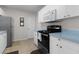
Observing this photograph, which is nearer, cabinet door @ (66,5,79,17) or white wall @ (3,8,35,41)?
cabinet door @ (66,5,79,17)

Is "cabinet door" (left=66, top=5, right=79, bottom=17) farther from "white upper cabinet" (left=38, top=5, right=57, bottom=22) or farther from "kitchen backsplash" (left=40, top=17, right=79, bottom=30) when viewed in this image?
"white upper cabinet" (left=38, top=5, right=57, bottom=22)

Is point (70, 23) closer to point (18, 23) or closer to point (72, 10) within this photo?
point (72, 10)

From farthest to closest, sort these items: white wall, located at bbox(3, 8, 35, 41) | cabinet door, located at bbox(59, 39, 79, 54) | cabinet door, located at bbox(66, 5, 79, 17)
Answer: white wall, located at bbox(3, 8, 35, 41) → cabinet door, located at bbox(66, 5, 79, 17) → cabinet door, located at bbox(59, 39, 79, 54)

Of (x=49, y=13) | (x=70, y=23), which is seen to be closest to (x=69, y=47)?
(x=70, y=23)

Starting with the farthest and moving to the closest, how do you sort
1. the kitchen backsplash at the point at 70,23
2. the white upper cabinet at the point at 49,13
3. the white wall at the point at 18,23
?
the white wall at the point at 18,23, the white upper cabinet at the point at 49,13, the kitchen backsplash at the point at 70,23

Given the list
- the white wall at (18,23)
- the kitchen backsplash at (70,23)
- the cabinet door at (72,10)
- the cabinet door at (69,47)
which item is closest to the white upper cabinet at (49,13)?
the kitchen backsplash at (70,23)

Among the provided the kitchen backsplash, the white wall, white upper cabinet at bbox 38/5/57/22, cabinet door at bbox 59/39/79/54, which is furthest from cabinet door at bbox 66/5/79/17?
the white wall

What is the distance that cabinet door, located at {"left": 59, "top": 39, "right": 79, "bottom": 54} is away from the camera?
110cm

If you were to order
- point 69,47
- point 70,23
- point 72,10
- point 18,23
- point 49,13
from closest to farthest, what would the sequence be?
point 69,47, point 72,10, point 70,23, point 49,13, point 18,23

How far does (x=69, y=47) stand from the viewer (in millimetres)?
1237

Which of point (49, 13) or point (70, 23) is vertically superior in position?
point (49, 13)

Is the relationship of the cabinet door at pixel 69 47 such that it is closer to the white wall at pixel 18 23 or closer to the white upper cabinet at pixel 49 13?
the white upper cabinet at pixel 49 13

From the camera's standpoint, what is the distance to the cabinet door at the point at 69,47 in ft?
3.59
